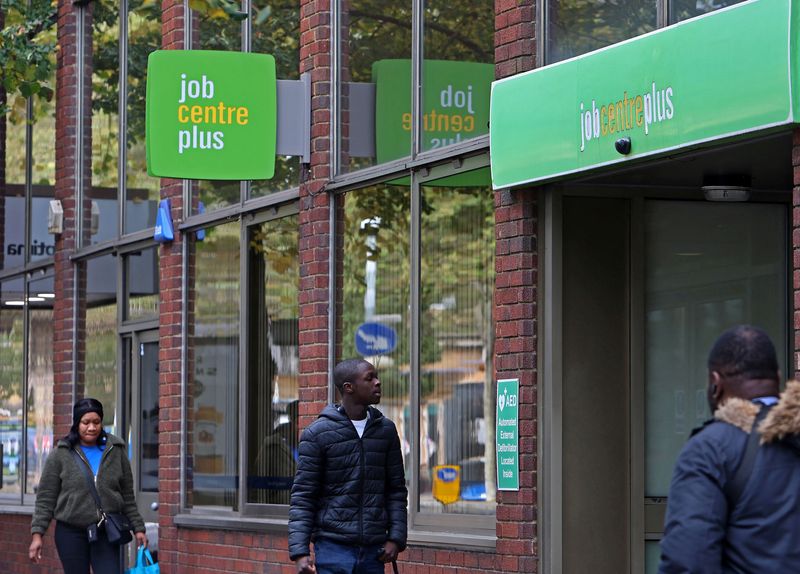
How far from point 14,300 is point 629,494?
1022 cm

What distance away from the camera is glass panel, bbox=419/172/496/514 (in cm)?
1005

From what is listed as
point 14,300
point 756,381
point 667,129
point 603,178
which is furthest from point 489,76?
point 14,300

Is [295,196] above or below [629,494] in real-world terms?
above

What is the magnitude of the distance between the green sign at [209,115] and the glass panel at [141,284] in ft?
11.2

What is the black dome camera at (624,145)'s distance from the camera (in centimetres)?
848

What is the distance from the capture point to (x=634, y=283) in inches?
388

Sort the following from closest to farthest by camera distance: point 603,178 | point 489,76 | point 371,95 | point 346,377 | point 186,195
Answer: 1. point 346,377
2. point 603,178
3. point 489,76
4. point 371,95
5. point 186,195

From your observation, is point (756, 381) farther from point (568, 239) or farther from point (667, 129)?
point (568, 239)

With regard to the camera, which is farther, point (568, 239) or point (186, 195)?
point (186, 195)

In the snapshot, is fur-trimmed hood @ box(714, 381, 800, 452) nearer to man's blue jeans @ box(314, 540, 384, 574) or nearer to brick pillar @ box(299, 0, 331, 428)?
man's blue jeans @ box(314, 540, 384, 574)

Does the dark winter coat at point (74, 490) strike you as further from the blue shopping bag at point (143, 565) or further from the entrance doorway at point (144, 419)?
the entrance doorway at point (144, 419)

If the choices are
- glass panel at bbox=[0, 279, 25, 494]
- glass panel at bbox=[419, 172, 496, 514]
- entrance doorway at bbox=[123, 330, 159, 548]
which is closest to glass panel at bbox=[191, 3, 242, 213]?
entrance doorway at bbox=[123, 330, 159, 548]

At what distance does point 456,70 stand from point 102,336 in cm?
651

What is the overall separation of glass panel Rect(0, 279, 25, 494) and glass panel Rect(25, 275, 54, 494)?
263 mm
